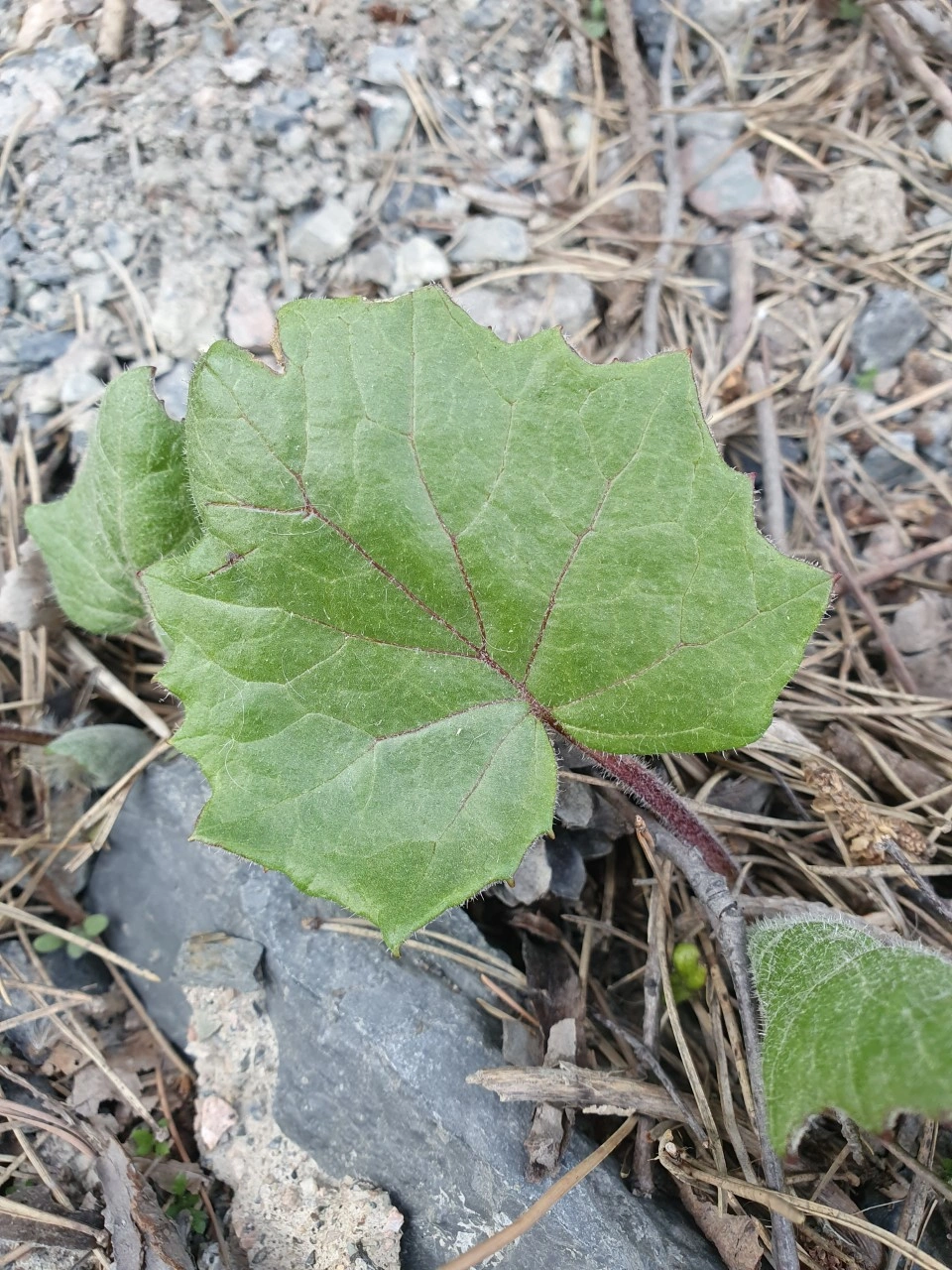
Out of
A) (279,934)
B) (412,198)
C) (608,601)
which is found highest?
(412,198)

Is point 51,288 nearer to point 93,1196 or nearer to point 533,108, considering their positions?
point 533,108

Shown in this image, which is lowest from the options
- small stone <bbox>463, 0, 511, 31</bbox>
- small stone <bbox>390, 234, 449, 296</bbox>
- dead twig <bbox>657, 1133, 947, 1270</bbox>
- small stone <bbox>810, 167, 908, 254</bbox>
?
dead twig <bbox>657, 1133, 947, 1270</bbox>

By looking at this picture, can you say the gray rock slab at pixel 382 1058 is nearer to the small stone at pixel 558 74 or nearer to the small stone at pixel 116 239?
the small stone at pixel 116 239

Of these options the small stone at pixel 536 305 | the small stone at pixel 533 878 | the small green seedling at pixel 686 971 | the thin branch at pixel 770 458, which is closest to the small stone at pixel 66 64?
the small stone at pixel 536 305

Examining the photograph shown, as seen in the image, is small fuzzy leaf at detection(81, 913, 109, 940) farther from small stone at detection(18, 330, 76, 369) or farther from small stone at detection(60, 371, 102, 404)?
small stone at detection(18, 330, 76, 369)

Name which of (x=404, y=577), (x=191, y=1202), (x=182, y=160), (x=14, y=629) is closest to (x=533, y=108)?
(x=182, y=160)

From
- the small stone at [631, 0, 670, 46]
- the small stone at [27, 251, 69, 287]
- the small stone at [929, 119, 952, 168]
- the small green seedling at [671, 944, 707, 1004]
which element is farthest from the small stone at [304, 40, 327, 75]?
the small green seedling at [671, 944, 707, 1004]

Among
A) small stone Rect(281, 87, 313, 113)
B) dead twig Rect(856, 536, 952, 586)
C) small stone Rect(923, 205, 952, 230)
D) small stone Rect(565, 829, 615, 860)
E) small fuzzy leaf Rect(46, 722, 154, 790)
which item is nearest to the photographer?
small stone Rect(565, 829, 615, 860)
